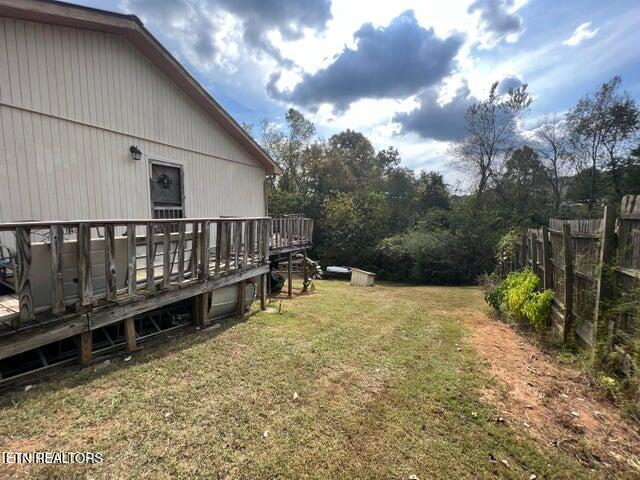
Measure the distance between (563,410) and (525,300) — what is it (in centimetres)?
292

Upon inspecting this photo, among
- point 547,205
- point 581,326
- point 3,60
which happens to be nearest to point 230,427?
point 581,326

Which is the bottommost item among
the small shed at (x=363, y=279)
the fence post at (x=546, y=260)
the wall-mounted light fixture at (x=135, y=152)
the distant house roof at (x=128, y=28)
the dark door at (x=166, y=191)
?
the small shed at (x=363, y=279)

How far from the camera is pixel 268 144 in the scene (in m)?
29.7

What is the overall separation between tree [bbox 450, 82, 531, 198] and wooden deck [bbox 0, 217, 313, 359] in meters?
23.3

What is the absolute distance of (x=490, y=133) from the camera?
23.6 metres

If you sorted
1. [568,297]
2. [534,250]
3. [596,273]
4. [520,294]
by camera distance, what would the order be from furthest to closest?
[534,250]
[520,294]
[568,297]
[596,273]

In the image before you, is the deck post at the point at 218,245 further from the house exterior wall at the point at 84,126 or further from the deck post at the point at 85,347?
the house exterior wall at the point at 84,126

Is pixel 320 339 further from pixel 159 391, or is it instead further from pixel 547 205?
pixel 547 205

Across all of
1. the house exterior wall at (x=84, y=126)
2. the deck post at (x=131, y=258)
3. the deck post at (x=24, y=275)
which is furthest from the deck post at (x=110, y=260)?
the house exterior wall at (x=84, y=126)

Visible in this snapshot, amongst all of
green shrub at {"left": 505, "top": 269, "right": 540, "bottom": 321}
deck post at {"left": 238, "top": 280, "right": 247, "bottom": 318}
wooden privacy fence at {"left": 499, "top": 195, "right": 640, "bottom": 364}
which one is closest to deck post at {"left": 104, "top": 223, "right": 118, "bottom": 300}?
deck post at {"left": 238, "top": 280, "right": 247, "bottom": 318}

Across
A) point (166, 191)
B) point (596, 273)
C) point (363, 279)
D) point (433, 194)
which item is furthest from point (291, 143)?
point (596, 273)

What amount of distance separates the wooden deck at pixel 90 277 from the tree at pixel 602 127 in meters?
26.2

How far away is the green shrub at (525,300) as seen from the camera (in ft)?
17.6

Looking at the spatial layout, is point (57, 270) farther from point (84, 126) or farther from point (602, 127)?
point (602, 127)
